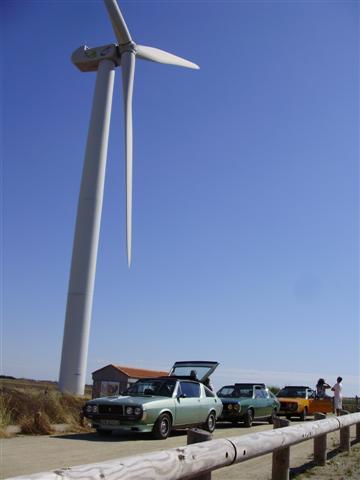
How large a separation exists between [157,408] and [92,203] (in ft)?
35.6

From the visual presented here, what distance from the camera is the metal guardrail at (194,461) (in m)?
3.54

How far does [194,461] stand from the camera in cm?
461

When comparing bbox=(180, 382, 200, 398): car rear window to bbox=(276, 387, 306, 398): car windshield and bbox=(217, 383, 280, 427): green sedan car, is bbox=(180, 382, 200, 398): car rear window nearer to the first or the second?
bbox=(217, 383, 280, 427): green sedan car

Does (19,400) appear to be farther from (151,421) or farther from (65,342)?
(65,342)

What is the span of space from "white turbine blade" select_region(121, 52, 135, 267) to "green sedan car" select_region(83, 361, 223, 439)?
23.3ft

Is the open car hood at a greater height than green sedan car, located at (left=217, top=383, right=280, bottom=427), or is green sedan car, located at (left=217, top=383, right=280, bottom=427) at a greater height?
the open car hood

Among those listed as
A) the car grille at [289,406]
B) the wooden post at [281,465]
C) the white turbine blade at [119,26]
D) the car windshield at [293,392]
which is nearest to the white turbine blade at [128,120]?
the white turbine blade at [119,26]

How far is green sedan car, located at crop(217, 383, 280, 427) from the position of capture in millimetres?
17844

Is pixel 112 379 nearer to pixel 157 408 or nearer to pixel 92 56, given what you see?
pixel 157 408

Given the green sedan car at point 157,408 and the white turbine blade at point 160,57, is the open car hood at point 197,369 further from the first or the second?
the white turbine blade at point 160,57

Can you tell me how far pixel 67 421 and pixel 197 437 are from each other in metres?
10.7

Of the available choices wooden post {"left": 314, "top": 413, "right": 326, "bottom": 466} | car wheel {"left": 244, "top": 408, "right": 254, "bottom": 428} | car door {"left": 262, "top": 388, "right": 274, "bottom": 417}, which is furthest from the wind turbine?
wooden post {"left": 314, "top": 413, "right": 326, "bottom": 466}

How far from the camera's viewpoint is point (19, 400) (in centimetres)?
1469

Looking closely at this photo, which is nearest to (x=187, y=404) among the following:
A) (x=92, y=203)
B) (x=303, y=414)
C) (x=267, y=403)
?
(x=267, y=403)
